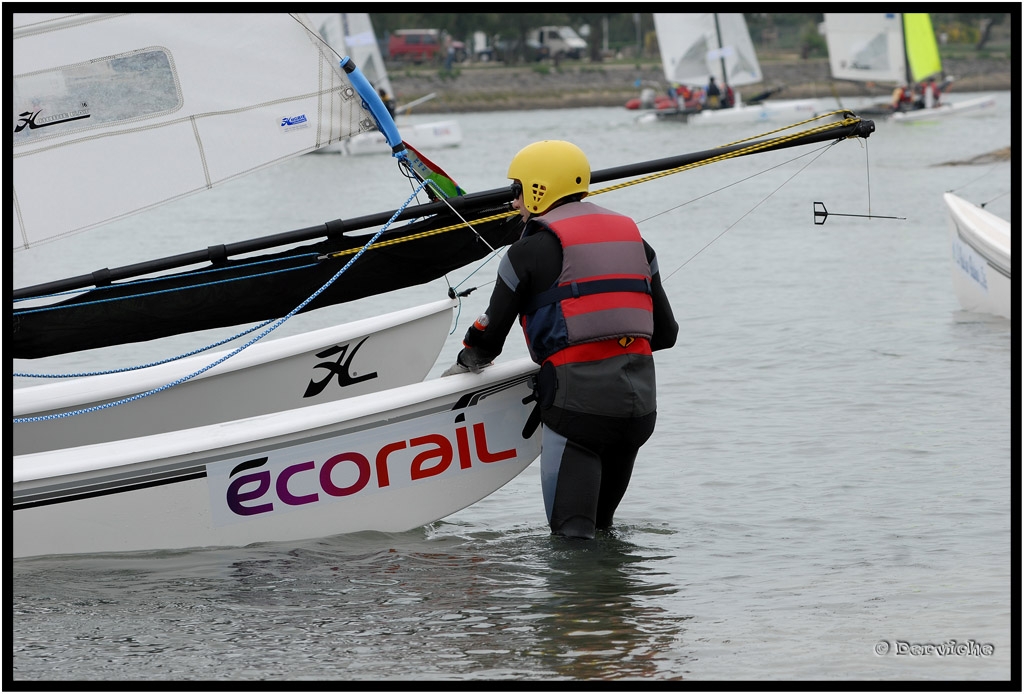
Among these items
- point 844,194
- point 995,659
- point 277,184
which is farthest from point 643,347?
point 277,184

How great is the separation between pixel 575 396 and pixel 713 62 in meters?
38.7

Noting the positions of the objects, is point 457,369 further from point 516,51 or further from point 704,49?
point 516,51

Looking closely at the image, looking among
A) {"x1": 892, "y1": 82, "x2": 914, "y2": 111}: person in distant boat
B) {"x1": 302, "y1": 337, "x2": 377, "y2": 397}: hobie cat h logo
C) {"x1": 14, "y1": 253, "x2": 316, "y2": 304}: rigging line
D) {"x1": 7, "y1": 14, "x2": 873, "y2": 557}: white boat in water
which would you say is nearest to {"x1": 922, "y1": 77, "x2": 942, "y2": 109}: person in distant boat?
{"x1": 892, "y1": 82, "x2": 914, "y2": 111}: person in distant boat

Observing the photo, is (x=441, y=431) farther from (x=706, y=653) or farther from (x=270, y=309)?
(x=706, y=653)

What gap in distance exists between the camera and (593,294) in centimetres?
442

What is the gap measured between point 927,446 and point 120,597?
390 centimetres

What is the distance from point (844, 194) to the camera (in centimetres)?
2111

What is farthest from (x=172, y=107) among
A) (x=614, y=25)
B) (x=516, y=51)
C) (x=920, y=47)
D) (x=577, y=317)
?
(x=614, y=25)

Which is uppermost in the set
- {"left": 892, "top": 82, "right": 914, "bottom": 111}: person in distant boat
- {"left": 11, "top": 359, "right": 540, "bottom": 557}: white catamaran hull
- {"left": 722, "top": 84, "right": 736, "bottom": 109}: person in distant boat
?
{"left": 11, "top": 359, "right": 540, "bottom": 557}: white catamaran hull

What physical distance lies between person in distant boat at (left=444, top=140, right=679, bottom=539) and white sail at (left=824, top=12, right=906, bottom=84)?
116ft

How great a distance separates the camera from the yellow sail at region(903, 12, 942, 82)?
37.3 metres

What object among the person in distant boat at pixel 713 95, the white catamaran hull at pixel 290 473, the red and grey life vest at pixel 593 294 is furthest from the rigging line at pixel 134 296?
the person in distant boat at pixel 713 95

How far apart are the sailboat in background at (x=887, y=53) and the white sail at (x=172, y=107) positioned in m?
34.3

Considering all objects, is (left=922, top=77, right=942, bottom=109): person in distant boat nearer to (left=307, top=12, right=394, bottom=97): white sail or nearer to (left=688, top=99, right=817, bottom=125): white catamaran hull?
(left=688, top=99, right=817, bottom=125): white catamaran hull
